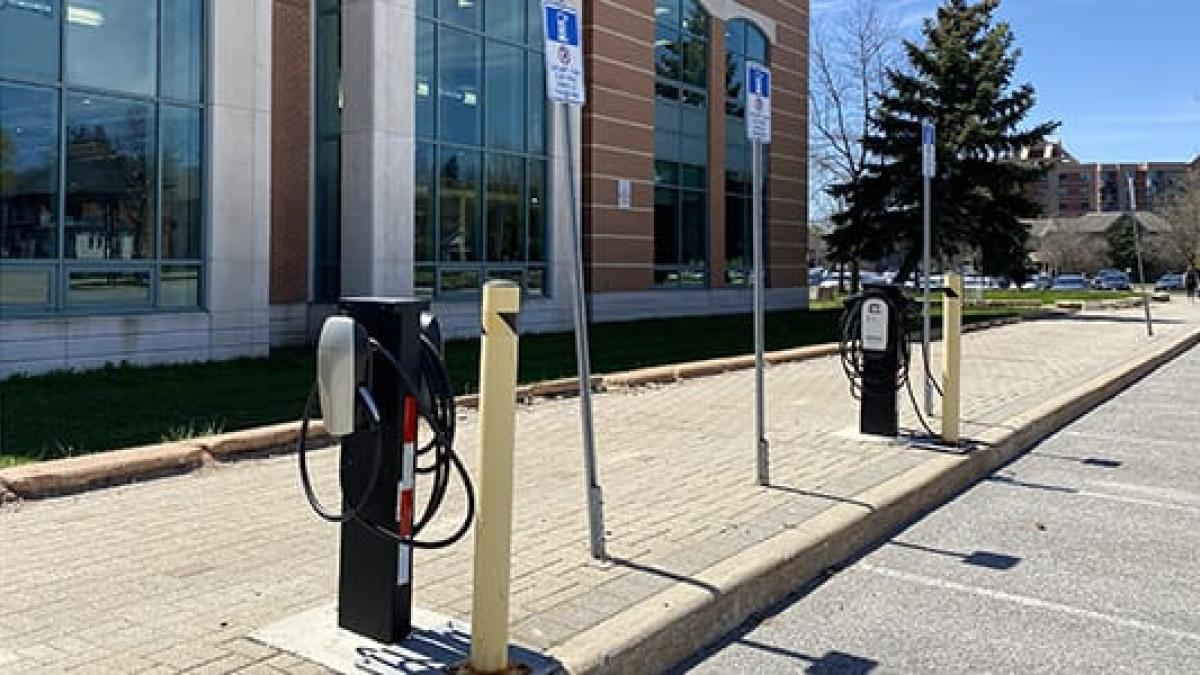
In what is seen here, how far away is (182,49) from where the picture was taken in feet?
44.7

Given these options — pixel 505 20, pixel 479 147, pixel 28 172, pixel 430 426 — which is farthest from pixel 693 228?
pixel 430 426

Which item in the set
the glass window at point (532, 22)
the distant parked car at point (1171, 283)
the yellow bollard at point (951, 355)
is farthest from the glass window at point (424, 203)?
the distant parked car at point (1171, 283)

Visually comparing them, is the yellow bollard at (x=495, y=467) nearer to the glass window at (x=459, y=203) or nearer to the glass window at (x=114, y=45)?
the glass window at (x=114, y=45)

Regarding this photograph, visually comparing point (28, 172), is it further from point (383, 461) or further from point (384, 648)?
point (384, 648)

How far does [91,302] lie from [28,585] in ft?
29.1

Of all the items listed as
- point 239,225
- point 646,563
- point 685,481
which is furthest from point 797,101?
point 646,563

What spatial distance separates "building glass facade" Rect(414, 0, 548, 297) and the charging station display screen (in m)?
10.3

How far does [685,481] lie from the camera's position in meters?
7.07

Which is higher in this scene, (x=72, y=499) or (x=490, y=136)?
(x=490, y=136)

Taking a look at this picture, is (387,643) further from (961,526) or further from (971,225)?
(971,225)

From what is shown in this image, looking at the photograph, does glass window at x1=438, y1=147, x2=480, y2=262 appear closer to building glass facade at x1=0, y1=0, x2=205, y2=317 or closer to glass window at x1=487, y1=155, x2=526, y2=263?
glass window at x1=487, y1=155, x2=526, y2=263

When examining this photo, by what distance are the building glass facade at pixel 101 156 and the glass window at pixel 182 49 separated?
0.01 metres

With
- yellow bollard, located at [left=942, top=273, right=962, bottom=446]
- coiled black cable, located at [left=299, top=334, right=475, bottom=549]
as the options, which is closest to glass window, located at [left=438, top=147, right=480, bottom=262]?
yellow bollard, located at [left=942, top=273, right=962, bottom=446]

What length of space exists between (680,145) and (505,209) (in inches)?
312
